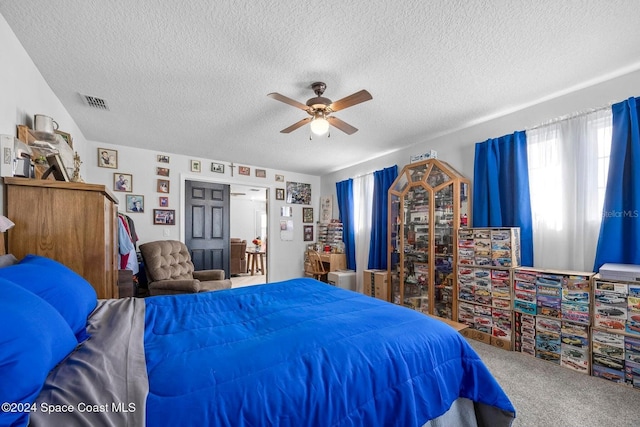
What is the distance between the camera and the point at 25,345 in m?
0.74

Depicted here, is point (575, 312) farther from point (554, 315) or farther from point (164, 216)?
point (164, 216)

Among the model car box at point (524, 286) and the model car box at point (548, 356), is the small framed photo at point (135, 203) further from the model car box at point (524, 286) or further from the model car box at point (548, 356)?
the model car box at point (548, 356)

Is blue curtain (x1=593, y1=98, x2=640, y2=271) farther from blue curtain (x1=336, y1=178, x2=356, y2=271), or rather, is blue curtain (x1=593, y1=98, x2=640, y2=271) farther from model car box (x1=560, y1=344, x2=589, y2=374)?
blue curtain (x1=336, y1=178, x2=356, y2=271)

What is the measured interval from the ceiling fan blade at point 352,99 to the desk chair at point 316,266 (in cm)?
344

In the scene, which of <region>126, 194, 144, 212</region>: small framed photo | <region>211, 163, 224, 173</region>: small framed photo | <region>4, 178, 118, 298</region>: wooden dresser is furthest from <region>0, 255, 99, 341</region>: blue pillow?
<region>211, 163, 224, 173</region>: small framed photo

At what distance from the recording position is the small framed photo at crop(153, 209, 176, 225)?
14.2ft

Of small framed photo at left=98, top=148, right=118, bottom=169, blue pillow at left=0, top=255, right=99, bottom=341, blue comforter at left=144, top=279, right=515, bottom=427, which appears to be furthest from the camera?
small framed photo at left=98, top=148, right=118, bottom=169

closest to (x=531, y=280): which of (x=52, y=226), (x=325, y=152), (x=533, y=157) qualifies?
(x=533, y=157)

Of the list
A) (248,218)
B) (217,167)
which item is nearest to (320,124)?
(217,167)

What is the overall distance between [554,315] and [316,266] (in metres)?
3.68

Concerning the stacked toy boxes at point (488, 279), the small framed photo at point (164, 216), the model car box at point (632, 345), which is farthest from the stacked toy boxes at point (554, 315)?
the small framed photo at point (164, 216)

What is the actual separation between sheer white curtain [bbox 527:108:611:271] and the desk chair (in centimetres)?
337

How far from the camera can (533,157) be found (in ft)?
9.49

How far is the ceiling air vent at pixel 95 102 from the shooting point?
102 inches
